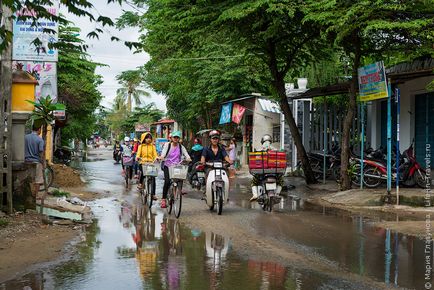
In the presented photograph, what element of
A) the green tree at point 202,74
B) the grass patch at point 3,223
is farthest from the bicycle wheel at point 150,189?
the green tree at point 202,74

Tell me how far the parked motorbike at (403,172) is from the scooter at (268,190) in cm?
409

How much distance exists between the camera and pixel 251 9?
12.3 metres

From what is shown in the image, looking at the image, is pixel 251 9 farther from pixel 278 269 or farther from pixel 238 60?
pixel 238 60

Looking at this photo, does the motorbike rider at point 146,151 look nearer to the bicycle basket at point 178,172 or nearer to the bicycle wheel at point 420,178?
the bicycle basket at point 178,172

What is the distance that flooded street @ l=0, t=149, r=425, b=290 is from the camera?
556 cm

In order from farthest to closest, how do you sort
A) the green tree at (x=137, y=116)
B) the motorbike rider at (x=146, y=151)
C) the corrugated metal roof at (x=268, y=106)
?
the green tree at (x=137, y=116) < the corrugated metal roof at (x=268, y=106) < the motorbike rider at (x=146, y=151)

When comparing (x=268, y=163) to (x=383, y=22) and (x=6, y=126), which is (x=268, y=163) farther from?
(x=6, y=126)

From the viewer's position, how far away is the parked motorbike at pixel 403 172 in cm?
1356

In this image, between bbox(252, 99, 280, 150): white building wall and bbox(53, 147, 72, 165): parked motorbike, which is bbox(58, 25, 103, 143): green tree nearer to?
bbox(53, 147, 72, 165): parked motorbike

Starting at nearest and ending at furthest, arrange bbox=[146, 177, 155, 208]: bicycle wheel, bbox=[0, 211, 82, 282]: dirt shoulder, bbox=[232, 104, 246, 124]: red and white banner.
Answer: bbox=[0, 211, 82, 282]: dirt shoulder
bbox=[146, 177, 155, 208]: bicycle wheel
bbox=[232, 104, 246, 124]: red and white banner

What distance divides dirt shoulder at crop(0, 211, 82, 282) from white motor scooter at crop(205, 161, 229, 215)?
2.84 meters

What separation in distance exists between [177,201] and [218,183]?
0.91 m


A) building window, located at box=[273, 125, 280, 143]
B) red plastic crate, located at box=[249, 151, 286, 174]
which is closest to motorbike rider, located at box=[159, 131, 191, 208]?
red plastic crate, located at box=[249, 151, 286, 174]

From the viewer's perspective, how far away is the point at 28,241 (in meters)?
7.67
